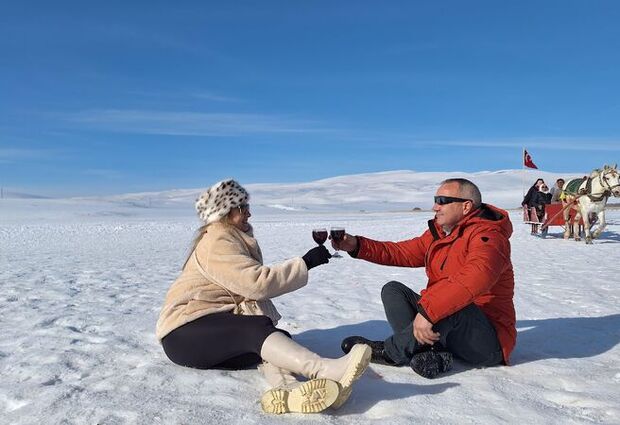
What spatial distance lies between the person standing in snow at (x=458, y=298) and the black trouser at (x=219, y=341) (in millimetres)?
810

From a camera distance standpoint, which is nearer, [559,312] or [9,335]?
[9,335]

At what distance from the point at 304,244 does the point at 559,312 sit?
8.96m

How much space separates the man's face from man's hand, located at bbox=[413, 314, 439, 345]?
0.71m

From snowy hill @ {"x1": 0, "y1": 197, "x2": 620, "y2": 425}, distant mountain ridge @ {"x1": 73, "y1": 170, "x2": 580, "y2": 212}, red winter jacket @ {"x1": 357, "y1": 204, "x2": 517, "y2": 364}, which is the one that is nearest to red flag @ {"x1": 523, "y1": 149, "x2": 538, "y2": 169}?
snowy hill @ {"x1": 0, "y1": 197, "x2": 620, "y2": 425}

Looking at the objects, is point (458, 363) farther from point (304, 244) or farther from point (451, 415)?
point (304, 244)

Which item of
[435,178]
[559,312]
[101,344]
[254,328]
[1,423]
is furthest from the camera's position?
[435,178]

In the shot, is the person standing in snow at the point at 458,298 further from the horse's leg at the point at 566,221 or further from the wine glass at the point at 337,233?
the horse's leg at the point at 566,221

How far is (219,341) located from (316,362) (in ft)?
2.16

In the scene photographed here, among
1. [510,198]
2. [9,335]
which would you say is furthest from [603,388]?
[510,198]

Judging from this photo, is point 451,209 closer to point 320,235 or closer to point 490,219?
point 490,219

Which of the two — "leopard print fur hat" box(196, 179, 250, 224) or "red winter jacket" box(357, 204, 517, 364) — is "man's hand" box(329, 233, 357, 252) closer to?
"red winter jacket" box(357, 204, 517, 364)

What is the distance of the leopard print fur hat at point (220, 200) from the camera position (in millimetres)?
3346

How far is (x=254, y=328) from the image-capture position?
308 cm

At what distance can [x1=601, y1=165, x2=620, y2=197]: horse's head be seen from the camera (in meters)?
12.6
